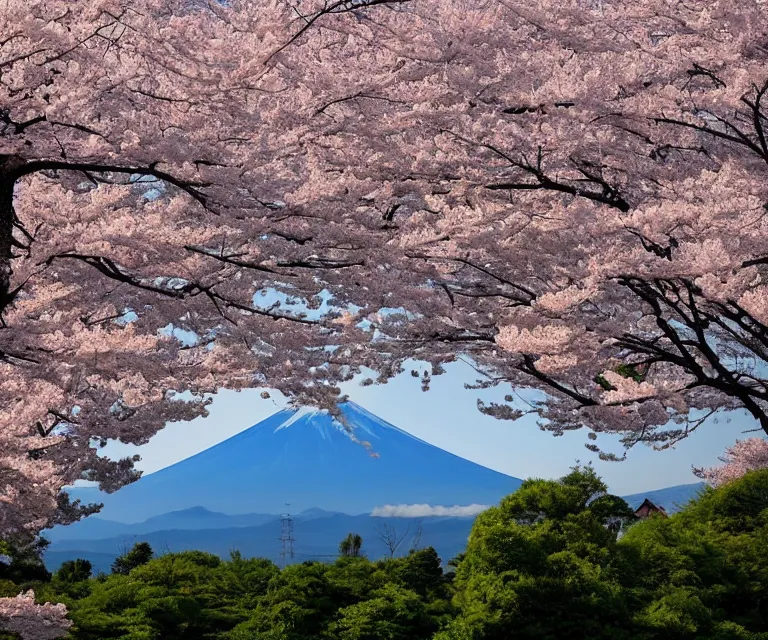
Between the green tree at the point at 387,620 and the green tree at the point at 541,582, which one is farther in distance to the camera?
the green tree at the point at 387,620

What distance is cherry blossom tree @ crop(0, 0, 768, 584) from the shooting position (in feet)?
22.6

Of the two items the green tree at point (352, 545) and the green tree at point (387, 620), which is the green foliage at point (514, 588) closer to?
the green tree at point (387, 620)

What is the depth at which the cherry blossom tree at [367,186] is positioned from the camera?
6.88m

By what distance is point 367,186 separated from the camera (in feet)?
29.2

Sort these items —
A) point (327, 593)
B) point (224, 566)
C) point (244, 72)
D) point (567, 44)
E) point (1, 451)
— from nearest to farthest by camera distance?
point (1, 451) < point (244, 72) < point (327, 593) < point (567, 44) < point (224, 566)

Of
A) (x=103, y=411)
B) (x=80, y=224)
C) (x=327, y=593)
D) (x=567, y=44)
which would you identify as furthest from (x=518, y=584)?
(x=103, y=411)

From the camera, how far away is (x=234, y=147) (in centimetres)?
862

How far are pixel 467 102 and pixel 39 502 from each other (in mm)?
5357

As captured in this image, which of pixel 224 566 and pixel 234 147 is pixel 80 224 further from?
pixel 224 566

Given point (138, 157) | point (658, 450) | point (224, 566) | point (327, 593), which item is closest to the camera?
point (138, 157)

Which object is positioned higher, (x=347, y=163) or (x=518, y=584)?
(x=347, y=163)

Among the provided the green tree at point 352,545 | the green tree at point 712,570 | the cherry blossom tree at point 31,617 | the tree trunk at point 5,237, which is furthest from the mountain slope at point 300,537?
the cherry blossom tree at point 31,617

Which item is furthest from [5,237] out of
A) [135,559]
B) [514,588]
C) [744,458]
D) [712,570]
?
[744,458]

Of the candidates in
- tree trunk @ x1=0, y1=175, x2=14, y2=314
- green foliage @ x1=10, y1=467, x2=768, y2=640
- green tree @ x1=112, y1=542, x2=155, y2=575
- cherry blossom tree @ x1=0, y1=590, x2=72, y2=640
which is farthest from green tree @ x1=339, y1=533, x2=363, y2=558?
tree trunk @ x1=0, y1=175, x2=14, y2=314
